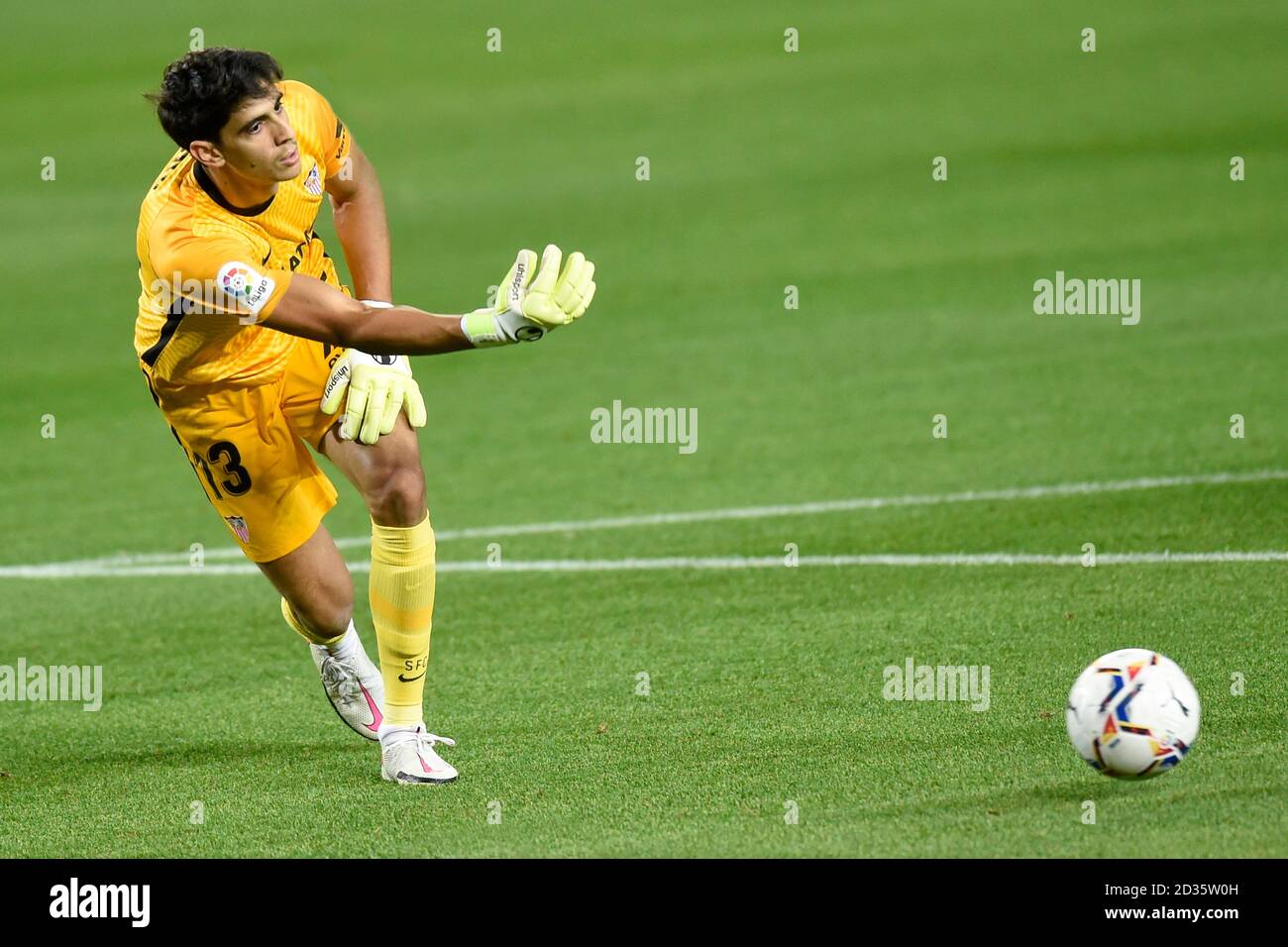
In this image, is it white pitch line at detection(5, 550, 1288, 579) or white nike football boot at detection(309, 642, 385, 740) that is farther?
white pitch line at detection(5, 550, 1288, 579)

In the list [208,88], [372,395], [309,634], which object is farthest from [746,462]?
[208,88]

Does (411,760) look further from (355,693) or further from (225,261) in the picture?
(225,261)

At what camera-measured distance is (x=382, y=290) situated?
707 cm

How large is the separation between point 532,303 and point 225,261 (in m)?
1.10

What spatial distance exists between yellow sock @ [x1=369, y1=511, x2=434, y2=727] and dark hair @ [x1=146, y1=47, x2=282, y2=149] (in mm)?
1549

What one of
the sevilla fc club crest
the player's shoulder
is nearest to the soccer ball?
the sevilla fc club crest

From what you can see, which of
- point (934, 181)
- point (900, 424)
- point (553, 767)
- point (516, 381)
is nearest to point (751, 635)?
point (553, 767)

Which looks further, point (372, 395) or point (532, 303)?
point (372, 395)

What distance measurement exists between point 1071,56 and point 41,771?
25.1 meters

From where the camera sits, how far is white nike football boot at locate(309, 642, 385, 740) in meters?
7.05

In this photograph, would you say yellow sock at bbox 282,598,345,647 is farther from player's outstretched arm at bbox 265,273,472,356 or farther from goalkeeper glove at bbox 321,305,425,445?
player's outstretched arm at bbox 265,273,472,356

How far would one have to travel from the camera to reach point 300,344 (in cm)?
686

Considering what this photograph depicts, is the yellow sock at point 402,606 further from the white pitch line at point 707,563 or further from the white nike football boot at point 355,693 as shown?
the white pitch line at point 707,563
